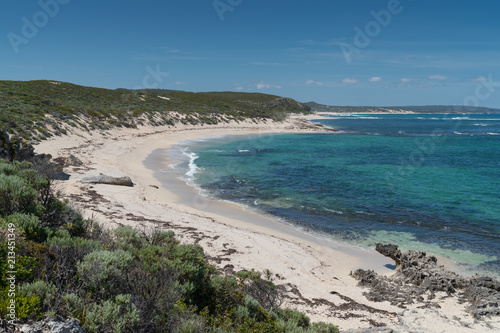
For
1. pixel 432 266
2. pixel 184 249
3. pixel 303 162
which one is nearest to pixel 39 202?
pixel 184 249

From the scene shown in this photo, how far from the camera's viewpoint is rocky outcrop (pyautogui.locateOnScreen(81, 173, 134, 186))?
1717 cm

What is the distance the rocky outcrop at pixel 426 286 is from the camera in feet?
27.6

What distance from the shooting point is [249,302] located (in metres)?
5.92

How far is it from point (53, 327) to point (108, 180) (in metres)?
15.4

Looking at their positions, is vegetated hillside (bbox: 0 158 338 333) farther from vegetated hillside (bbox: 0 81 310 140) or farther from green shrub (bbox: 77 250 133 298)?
vegetated hillside (bbox: 0 81 310 140)

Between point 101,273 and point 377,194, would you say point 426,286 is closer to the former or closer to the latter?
point 101,273

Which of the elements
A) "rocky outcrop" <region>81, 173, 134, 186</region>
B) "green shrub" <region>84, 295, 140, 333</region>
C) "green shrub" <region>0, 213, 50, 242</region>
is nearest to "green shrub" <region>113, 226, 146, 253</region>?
"green shrub" <region>0, 213, 50, 242</region>

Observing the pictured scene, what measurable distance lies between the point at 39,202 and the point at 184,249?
3373mm

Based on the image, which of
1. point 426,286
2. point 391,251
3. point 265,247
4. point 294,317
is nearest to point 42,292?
point 294,317

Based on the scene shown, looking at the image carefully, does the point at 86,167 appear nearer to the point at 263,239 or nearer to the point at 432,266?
the point at 263,239

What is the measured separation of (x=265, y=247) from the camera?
11.4 metres

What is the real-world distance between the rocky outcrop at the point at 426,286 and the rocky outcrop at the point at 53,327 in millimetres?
7601

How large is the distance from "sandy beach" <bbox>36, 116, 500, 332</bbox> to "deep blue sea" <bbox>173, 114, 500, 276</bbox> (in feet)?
5.56

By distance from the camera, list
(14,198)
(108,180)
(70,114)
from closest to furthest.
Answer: (14,198) < (108,180) < (70,114)
